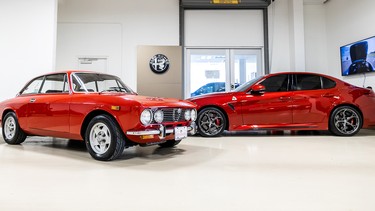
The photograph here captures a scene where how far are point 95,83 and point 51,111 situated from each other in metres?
0.65

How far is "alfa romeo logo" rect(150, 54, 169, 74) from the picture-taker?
6.68m

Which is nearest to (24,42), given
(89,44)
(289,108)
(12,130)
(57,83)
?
(89,44)

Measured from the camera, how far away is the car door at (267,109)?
154 inches

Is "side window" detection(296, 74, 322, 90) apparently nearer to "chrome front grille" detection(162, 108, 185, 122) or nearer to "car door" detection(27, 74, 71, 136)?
"chrome front grille" detection(162, 108, 185, 122)

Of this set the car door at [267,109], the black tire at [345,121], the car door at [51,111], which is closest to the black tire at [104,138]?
the car door at [51,111]

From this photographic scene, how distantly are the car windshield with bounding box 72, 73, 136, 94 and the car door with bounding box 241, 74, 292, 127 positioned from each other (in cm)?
206

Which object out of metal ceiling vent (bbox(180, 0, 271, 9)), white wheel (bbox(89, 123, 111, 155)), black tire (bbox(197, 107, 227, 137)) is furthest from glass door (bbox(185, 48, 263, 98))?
white wheel (bbox(89, 123, 111, 155))

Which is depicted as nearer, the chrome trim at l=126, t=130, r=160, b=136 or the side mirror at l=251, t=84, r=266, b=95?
the chrome trim at l=126, t=130, r=160, b=136

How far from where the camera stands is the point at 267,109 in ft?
12.8

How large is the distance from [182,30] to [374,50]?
15.9ft

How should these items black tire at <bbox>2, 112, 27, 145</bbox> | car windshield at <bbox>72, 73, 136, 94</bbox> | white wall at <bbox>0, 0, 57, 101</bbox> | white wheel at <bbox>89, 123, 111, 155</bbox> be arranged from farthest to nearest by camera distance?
1. white wall at <bbox>0, 0, 57, 101</bbox>
2. black tire at <bbox>2, 112, 27, 145</bbox>
3. car windshield at <bbox>72, 73, 136, 94</bbox>
4. white wheel at <bbox>89, 123, 111, 155</bbox>

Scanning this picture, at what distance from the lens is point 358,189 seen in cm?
156

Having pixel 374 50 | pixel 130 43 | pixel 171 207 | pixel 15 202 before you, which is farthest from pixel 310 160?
pixel 130 43

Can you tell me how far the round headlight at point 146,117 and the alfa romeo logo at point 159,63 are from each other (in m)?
4.59
